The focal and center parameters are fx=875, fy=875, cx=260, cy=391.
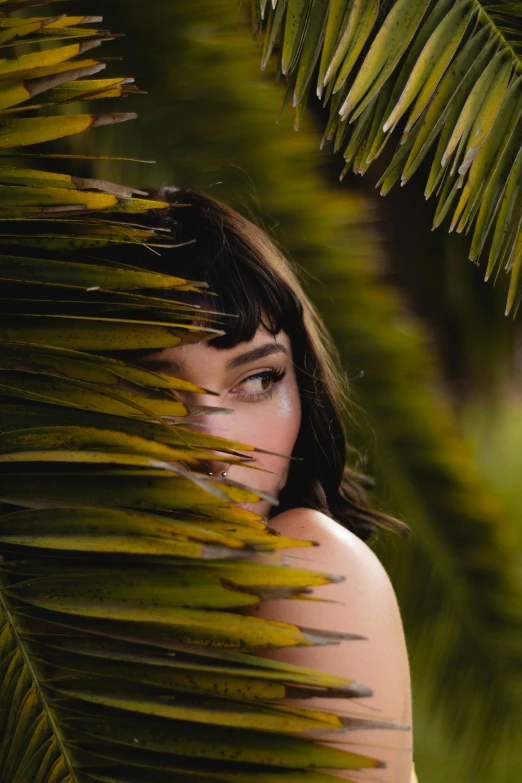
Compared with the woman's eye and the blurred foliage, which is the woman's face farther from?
the blurred foliage

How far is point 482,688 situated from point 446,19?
5.12 ft

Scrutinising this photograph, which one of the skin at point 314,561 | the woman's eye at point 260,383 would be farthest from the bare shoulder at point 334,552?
the woman's eye at point 260,383

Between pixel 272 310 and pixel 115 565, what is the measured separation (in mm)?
630

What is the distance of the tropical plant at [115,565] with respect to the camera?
0.65m

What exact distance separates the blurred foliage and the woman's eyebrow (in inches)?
18.4

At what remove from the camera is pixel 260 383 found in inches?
48.3

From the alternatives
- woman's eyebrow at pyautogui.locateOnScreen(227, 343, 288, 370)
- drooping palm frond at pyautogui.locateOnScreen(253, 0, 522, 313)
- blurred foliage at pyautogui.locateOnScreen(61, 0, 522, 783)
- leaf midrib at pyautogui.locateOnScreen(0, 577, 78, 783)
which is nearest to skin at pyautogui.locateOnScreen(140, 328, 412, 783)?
woman's eyebrow at pyautogui.locateOnScreen(227, 343, 288, 370)

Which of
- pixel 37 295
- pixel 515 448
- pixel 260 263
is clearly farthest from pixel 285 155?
pixel 515 448

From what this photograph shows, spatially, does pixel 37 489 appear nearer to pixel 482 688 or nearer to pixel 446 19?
pixel 446 19

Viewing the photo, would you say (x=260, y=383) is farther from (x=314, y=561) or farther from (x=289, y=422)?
→ (x=314, y=561)

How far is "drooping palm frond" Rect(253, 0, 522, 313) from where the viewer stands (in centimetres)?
103

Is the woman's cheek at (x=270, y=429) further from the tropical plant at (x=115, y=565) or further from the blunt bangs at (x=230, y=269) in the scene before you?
the tropical plant at (x=115, y=565)

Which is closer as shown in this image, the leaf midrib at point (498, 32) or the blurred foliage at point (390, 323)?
the leaf midrib at point (498, 32)

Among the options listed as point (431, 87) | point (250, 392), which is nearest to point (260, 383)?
point (250, 392)
